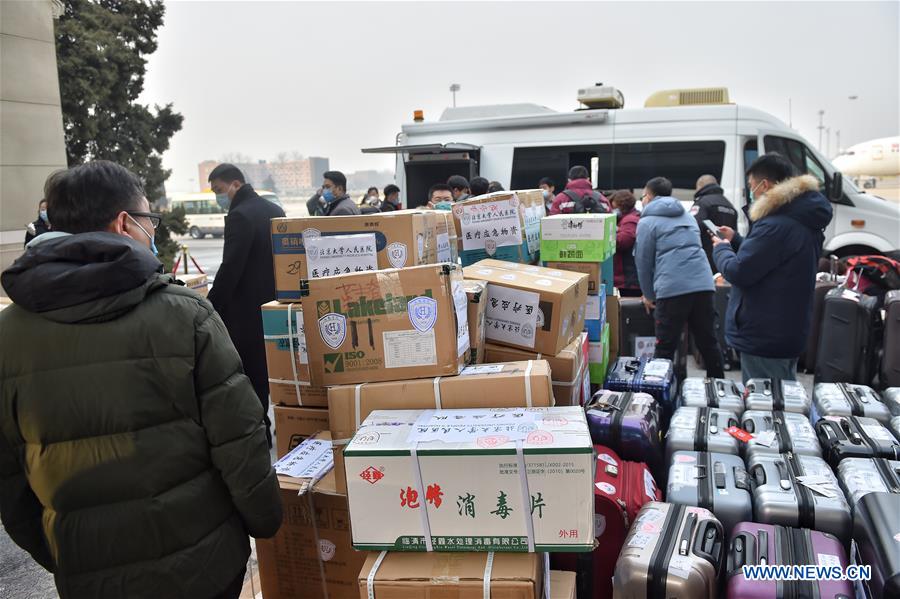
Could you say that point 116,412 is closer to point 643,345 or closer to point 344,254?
point 344,254

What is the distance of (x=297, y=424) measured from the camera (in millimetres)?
2654

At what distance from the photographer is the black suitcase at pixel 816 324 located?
5.44 m

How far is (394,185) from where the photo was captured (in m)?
9.09

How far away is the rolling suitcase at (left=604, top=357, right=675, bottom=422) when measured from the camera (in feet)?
10.4

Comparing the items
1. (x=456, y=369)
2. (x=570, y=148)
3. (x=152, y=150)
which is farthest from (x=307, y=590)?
(x=152, y=150)

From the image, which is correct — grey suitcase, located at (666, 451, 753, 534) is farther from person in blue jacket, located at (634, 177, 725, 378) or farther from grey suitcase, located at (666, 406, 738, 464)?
person in blue jacket, located at (634, 177, 725, 378)

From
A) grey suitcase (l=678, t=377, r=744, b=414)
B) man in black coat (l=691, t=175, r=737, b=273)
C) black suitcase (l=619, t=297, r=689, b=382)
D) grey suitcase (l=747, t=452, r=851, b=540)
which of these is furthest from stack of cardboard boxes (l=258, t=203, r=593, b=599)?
man in black coat (l=691, t=175, r=737, b=273)

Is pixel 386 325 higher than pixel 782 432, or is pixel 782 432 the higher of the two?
pixel 386 325

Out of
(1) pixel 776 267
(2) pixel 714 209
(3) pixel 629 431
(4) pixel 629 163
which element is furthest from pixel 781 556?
(4) pixel 629 163

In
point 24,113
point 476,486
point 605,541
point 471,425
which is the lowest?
point 605,541

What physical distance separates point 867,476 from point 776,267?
62.5 inches

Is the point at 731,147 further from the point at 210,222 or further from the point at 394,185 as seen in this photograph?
the point at 210,222

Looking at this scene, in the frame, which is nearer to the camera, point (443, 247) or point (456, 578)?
point (456, 578)

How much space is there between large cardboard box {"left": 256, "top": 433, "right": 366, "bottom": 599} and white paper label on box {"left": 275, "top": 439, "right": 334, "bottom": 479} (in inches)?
1.3
